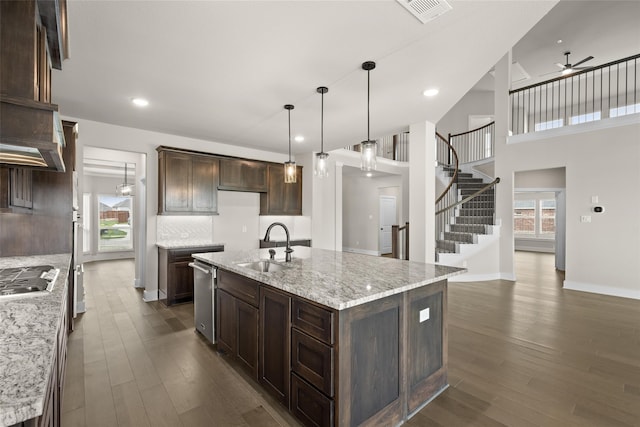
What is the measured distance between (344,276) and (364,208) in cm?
790

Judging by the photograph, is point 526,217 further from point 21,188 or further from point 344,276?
point 21,188

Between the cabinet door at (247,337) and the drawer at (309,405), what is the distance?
0.52 metres

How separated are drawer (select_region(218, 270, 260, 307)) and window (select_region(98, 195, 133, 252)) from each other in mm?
8268

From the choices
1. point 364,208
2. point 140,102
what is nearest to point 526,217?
point 364,208

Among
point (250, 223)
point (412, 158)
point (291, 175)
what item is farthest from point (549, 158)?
point (250, 223)

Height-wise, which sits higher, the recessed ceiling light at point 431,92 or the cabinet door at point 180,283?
the recessed ceiling light at point 431,92

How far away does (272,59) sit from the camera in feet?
8.53

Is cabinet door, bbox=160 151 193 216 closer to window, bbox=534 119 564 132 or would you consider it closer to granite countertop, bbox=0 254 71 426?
granite countertop, bbox=0 254 71 426

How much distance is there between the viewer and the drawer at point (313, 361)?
1652 mm

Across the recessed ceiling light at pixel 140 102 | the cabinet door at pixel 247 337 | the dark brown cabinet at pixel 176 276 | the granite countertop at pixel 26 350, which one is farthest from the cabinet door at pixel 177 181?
the granite countertop at pixel 26 350

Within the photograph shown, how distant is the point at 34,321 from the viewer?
1.22 m

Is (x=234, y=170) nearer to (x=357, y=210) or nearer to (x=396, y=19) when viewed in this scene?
(x=396, y=19)

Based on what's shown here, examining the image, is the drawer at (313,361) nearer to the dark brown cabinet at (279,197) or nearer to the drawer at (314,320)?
the drawer at (314,320)

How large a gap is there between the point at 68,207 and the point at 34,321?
8.60ft
